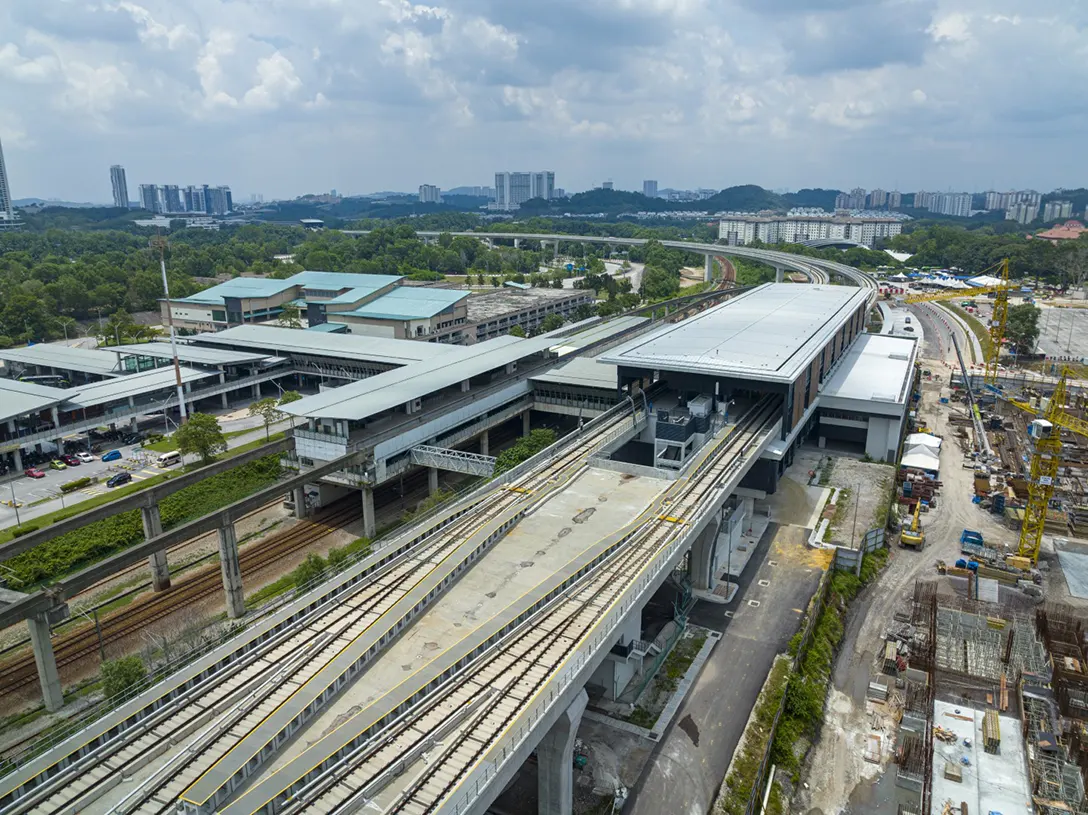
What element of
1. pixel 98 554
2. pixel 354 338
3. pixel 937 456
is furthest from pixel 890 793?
pixel 354 338

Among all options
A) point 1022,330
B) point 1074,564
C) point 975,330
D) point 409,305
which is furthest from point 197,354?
point 975,330

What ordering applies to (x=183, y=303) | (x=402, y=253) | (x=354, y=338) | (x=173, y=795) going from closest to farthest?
(x=173, y=795) < (x=354, y=338) < (x=183, y=303) < (x=402, y=253)

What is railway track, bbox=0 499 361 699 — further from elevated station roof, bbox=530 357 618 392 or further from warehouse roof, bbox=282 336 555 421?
elevated station roof, bbox=530 357 618 392

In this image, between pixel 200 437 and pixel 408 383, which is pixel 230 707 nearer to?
pixel 408 383

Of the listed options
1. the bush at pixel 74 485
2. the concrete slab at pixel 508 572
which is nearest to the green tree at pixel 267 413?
the bush at pixel 74 485

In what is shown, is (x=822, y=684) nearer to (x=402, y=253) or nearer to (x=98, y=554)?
(x=98, y=554)

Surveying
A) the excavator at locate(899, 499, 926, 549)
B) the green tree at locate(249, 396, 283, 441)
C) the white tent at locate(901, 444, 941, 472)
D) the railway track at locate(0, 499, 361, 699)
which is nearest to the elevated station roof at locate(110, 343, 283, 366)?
the green tree at locate(249, 396, 283, 441)

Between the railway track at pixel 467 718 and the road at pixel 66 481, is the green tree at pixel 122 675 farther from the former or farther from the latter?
the road at pixel 66 481
